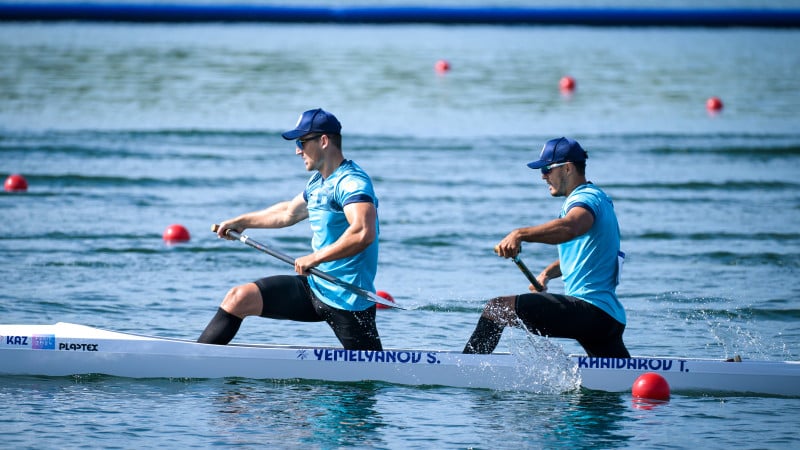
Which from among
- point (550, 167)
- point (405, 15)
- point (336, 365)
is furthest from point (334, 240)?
point (405, 15)

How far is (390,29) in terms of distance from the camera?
153 feet

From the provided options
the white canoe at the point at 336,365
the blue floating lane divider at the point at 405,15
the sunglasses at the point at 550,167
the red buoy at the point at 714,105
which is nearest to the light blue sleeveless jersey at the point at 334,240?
the white canoe at the point at 336,365

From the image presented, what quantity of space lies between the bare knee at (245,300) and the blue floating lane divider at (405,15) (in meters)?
37.3

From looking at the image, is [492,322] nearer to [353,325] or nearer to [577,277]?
[577,277]

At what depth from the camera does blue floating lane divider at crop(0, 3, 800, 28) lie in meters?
44.8

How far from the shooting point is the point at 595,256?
28.3 ft

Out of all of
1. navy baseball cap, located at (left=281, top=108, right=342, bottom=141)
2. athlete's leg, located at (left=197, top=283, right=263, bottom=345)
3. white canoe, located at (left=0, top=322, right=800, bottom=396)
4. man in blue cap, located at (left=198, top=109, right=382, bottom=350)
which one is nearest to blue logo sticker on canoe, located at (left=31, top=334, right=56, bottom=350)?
white canoe, located at (left=0, top=322, right=800, bottom=396)

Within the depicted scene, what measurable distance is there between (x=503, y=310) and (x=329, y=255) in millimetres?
1156

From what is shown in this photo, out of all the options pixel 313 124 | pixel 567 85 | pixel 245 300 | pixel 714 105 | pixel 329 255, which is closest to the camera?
pixel 329 255

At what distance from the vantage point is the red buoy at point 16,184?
59.2 ft

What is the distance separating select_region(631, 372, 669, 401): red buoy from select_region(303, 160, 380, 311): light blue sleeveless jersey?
6.15ft

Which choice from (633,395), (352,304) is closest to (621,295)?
(633,395)

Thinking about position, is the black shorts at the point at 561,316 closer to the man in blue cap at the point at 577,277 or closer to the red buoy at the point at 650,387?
the man in blue cap at the point at 577,277

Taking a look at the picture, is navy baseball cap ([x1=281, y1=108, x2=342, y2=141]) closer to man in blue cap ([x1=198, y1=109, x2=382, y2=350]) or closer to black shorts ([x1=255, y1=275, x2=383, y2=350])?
man in blue cap ([x1=198, y1=109, x2=382, y2=350])
